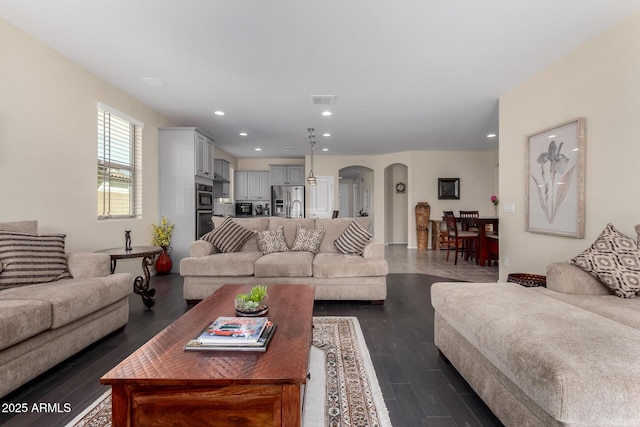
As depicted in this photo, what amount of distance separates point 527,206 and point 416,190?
14.7 feet

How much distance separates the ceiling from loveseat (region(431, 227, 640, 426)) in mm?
1917

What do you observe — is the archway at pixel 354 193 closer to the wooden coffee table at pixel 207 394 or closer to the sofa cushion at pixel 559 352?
the sofa cushion at pixel 559 352

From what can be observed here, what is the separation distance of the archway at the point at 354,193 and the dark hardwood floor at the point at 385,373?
775cm

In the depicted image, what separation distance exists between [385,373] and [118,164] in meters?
4.06

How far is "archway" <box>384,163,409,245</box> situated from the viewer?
368 inches

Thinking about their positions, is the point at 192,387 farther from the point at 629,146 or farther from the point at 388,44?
the point at 629,146

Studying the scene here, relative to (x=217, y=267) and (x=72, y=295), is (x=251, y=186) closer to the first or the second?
(x=217, y=267)

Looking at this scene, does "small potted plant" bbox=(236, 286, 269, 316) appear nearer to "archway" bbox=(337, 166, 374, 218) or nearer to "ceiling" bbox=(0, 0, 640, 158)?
"ceiling" bbox=(0, 0, 640, 158)

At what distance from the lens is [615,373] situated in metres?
0.97

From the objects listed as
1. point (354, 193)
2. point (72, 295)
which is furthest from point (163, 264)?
point (354, 193)

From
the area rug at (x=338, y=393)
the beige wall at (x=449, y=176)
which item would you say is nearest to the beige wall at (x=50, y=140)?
the area rug at (x=338, y=393)

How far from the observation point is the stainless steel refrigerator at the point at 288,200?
8383 millimetres

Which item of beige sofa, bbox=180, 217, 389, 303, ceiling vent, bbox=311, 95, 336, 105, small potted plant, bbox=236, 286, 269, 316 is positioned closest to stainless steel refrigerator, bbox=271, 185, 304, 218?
ceiling vent, bbox=311, 95, 336, 105

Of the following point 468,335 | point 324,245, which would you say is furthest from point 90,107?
point 468,335
